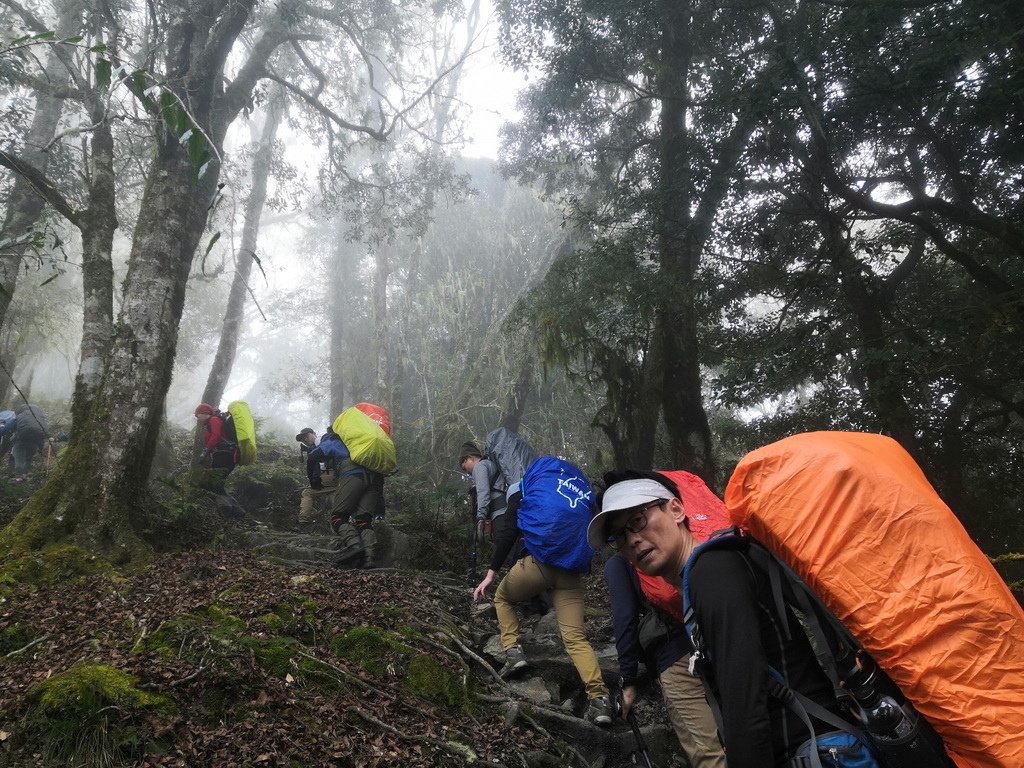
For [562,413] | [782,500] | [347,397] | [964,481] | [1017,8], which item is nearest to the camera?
[782,500]

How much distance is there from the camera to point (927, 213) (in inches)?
403

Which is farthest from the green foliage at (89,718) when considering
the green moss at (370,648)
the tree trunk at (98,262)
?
the tree trunk at (98,262)

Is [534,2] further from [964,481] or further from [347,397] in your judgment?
[347,397]

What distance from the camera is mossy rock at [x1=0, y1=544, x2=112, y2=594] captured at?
4.86 meters

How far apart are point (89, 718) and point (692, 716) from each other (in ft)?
10.1

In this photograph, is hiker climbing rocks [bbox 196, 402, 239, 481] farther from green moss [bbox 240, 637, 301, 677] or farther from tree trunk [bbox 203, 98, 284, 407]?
green moss [bbox 240, 637, 301, 677]

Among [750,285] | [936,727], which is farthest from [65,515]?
[750,285]

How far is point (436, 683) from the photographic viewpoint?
14.6 feet

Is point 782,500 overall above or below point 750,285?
below

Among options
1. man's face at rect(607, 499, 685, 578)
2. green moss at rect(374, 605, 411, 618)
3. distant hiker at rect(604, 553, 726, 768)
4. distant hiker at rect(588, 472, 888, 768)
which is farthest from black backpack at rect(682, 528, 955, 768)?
green moss at rect(374, 605, 411, 618)

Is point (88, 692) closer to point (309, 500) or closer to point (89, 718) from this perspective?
point (89, 718)

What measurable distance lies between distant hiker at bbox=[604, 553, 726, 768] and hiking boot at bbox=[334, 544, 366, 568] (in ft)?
15.9

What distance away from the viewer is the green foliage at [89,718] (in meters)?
2.68

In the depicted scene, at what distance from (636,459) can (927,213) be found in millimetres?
6539
